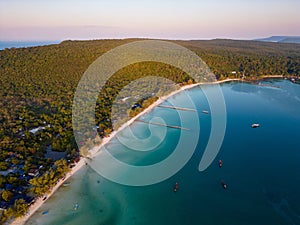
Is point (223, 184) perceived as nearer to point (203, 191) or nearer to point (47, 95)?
point (203, 191)

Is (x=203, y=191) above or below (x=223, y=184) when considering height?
below

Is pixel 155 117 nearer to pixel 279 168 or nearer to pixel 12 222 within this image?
pixel 279 168

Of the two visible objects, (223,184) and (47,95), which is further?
(47,95)

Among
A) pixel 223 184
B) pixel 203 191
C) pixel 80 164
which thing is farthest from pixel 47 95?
pixel 223 184

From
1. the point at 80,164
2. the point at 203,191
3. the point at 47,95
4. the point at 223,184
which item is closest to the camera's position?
the point at 203,191

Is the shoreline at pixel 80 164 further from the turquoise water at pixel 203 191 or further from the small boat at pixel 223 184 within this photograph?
the small boat at pixel 223 184

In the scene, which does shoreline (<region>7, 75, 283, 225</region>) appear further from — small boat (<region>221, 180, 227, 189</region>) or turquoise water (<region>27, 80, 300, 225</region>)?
small boat (<region>221, 180, 227, 189</region>)

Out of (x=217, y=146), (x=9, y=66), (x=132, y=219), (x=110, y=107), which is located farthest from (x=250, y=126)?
(x=9, y=66)
